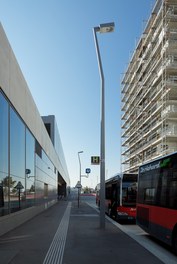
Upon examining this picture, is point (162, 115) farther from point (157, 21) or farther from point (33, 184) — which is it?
point (33, 184)

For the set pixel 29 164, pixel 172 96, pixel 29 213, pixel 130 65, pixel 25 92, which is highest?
pixel 130 65

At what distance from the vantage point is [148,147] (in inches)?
2837

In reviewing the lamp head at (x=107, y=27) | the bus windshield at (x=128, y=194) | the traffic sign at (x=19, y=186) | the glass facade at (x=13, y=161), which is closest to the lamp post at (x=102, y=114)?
the lamp head at (x=107, y=27)

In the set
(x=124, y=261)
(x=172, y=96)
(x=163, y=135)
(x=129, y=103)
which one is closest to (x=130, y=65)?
(x=129, y=103)

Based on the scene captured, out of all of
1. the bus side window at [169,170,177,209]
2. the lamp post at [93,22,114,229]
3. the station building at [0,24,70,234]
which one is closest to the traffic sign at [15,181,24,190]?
the station building at [0,24,70,234]

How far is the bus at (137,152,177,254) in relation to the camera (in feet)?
38.1

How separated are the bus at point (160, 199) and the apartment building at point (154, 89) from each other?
44728mm

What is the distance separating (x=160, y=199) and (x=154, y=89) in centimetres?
5996

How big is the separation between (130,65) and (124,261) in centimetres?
8425

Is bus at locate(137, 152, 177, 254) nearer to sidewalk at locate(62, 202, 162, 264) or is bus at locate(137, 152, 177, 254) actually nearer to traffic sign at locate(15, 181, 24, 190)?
sidewalk at locate(62, 202, 162, 264)

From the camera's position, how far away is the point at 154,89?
7150 cm

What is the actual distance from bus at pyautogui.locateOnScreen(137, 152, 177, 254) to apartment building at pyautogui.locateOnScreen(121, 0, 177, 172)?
44.7 m

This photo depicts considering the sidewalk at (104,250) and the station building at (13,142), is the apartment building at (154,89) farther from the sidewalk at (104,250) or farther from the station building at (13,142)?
the sidewalk at (104,250)

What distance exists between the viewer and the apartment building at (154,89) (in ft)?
205
